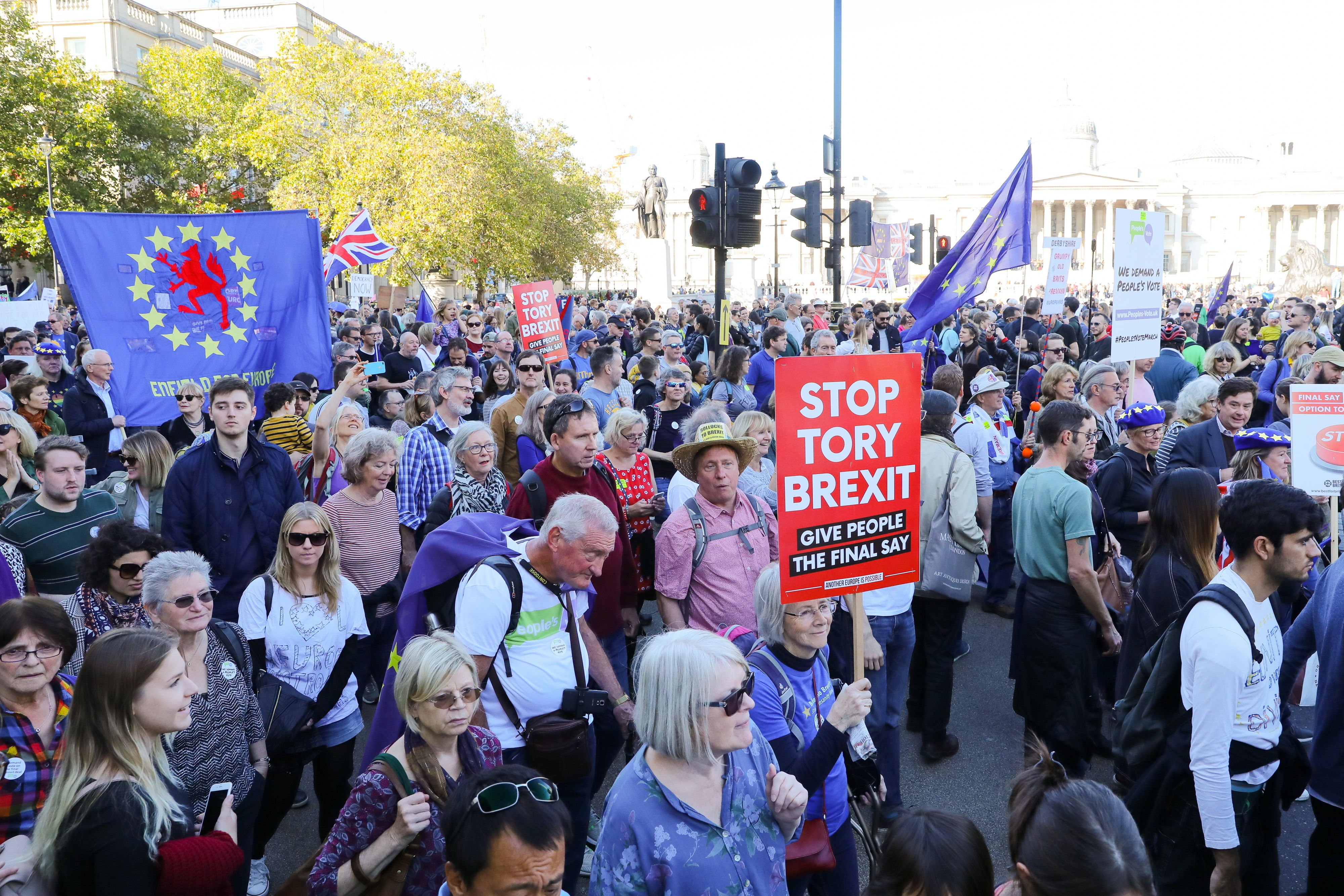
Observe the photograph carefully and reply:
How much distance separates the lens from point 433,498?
5.85 meters

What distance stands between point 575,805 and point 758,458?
2592 mm

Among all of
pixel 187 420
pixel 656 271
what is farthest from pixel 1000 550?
pixel 656 271

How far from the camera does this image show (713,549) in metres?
4.46

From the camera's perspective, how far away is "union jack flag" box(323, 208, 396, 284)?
16.5 m

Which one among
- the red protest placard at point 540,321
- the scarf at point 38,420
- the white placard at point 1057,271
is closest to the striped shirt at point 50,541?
the scarf at point 38,420

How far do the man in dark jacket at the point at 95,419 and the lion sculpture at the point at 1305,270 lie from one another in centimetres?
5206

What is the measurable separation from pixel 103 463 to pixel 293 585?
4.70m

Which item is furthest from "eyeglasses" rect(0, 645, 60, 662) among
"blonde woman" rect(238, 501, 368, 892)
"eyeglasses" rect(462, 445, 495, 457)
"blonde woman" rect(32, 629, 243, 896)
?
"eyeglasses" rect(462, 445, 495, 457)

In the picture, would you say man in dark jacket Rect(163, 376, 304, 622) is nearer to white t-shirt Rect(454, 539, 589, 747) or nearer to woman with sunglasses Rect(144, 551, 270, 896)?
woman with sunglasses Rect(144, 551, 270, 896)

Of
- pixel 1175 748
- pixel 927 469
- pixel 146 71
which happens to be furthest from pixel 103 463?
pixel 146 71

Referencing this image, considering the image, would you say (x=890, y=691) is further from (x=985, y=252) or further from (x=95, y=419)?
(x=95, y=419)

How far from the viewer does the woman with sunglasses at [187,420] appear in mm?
6434

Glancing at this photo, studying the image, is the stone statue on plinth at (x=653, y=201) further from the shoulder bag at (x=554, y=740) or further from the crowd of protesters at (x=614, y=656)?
the shoulder bag at (x=554, y=740)

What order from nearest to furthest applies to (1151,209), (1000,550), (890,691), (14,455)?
(890,691) → (14,455) → (1000,550) → (1151,209)
